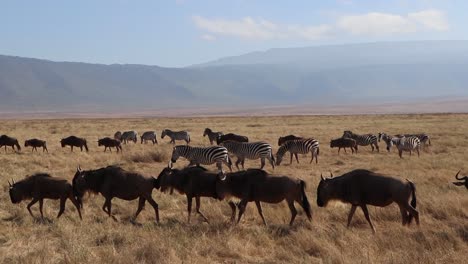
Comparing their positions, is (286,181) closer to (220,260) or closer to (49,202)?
(220,260)

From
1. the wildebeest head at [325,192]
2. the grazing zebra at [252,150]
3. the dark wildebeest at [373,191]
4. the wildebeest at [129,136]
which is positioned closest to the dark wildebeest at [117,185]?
the wildebeest head at [325,192]

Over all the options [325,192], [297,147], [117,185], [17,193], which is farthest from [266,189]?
[297,147]

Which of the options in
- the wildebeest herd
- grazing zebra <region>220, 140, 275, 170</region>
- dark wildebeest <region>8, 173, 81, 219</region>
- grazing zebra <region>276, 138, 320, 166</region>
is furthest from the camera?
grazing zebra <region>276, 138, 320, 166</region>

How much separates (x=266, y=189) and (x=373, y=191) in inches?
82.5

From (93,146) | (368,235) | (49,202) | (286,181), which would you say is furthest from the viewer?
(93,146)

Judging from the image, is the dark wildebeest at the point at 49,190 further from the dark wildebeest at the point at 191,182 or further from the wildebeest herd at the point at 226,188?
the dark wildebeest at the point at 191,182

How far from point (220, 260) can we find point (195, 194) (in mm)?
2959

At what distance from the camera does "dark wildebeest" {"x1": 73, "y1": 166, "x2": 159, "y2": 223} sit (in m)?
11.2

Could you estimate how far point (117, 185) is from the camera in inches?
444

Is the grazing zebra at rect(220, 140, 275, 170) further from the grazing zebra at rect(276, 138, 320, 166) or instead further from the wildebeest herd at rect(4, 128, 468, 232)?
the wildebeest herd at rect(4, 128, 468, 232)

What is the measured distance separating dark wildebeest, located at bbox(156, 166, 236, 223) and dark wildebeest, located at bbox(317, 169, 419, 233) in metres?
2.36

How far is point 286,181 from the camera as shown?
10.5 m

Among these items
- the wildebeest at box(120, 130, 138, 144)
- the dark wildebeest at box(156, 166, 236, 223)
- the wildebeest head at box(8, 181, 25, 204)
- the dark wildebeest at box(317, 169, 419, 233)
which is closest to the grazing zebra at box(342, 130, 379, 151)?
the wildebeest at box(120, 130, 138, 144)

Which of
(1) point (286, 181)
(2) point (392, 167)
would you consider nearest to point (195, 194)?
(1) point (286, 181)
